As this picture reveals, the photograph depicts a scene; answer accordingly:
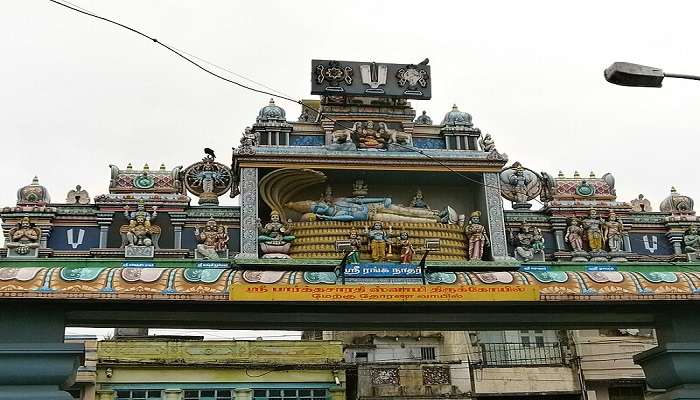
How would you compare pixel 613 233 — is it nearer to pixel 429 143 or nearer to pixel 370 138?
pixel 429 143

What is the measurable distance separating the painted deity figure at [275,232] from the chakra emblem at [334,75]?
311 centimetres

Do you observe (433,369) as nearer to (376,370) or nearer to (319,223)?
(376,370)

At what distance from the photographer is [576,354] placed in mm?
26672

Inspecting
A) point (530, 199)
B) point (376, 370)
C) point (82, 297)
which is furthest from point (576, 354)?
point (82, 297)

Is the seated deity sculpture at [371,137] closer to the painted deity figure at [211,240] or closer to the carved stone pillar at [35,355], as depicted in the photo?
the painted deity figure at [211,240]

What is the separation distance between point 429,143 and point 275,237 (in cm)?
384

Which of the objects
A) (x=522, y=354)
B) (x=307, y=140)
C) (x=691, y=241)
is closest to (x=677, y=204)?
(x=691, y=241)

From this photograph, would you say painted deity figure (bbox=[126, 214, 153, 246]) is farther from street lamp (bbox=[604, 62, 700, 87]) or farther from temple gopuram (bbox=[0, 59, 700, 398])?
street lamp (bbox=[604, 62, 700, 87])

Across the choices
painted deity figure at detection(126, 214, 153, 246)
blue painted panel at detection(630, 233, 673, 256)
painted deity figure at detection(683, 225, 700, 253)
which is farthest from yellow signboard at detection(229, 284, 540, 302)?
painted deity figure at detection(683, 225, 700, 253)

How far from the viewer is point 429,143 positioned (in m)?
16.4

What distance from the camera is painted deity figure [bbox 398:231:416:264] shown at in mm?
14727

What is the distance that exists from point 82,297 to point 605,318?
948 centimetres

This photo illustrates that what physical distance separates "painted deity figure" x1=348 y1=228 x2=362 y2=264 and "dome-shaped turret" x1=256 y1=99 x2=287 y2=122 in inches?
111

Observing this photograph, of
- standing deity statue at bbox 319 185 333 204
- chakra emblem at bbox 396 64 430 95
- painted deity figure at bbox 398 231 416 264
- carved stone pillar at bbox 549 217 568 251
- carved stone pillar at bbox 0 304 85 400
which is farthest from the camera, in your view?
chakra emblem at bbox 396 64 430 95
